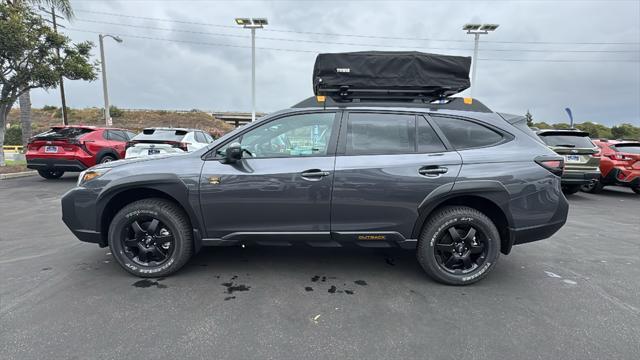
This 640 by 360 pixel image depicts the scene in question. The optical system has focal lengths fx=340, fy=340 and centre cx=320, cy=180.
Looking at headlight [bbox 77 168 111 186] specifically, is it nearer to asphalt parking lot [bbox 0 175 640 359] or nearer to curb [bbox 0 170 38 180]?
asphalt parking lot [bbox 0 175 640 359]

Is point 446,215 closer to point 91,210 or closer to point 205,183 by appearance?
point 205,183

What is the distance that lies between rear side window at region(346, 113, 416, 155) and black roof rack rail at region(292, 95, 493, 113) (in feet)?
0.51

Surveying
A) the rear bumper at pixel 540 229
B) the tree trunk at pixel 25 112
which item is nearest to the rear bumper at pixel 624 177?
the rear bumper at pixel 540 229

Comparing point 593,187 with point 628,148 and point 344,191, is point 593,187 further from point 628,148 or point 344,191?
point 344,191

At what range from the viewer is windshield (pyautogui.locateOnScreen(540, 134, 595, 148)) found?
26.8ft

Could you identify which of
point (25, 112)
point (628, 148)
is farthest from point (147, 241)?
point (25, 112)

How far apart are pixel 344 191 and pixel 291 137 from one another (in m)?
0.75

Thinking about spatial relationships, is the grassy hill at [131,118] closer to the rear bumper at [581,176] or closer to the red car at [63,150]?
the red car at [63,150]

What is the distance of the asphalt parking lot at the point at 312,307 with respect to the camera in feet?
7.51

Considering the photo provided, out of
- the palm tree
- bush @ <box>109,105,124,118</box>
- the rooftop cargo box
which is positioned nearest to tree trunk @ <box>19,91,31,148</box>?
the palm tree

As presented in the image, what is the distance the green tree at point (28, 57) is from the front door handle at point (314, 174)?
38.4ft

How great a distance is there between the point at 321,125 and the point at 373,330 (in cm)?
186

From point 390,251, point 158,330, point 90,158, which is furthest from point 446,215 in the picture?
point 90,158

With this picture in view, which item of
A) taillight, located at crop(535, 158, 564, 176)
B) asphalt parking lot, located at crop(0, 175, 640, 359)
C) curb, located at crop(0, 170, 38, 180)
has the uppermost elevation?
taillight, located at crop(535, 158, 564, 176)
